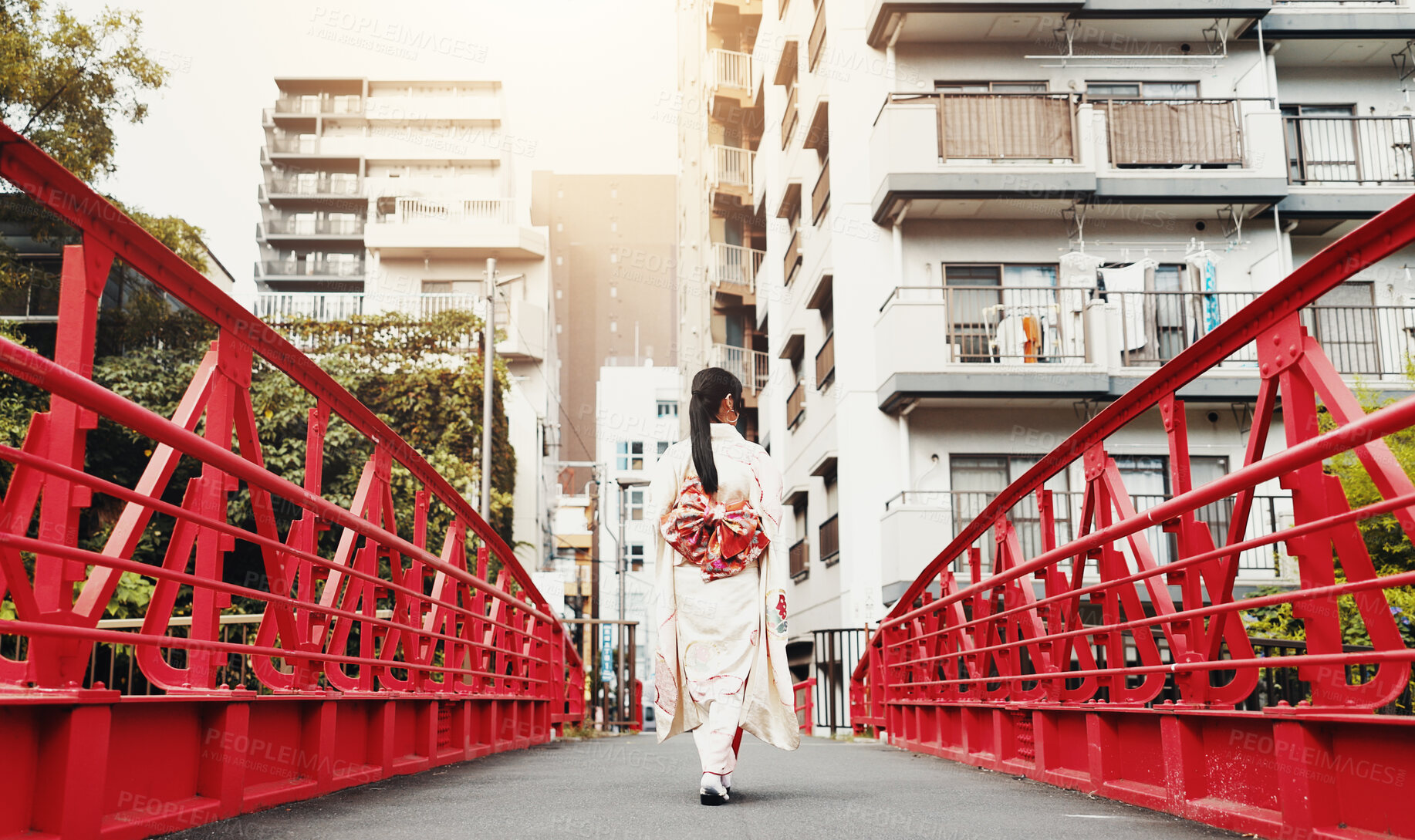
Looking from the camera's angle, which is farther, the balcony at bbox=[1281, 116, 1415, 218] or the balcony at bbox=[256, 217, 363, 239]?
the balcony at bbox=[256, 217, 363, 239]

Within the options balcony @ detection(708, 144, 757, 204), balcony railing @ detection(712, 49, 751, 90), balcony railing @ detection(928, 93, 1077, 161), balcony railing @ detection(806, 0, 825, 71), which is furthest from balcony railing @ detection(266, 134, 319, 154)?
balcony railing @ detection(928, 93, 1077, 161)

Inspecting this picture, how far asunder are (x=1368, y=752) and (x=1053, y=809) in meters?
1.61

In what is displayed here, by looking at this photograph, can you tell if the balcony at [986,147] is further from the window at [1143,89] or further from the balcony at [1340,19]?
the balcony at [1340,19]

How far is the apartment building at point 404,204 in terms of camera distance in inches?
1458

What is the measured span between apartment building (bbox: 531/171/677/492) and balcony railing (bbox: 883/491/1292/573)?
46.5 meters

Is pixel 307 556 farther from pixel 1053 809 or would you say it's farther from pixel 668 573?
pixel 1053 809

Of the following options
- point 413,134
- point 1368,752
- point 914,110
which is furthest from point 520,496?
point 1368,752

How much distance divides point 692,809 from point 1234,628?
78.1 inches

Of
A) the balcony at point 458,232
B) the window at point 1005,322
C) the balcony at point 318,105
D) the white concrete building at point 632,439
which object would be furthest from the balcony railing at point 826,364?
the white concrete building at point 632,439

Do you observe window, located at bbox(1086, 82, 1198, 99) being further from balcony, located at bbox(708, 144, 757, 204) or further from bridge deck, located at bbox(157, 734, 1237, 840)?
bridge deck, located at bbox(157, 734, 1237, 840)

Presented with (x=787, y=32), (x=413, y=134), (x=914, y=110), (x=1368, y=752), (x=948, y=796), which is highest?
(x=413, y=134)

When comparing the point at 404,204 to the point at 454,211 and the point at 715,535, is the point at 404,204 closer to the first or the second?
the point at 454,211

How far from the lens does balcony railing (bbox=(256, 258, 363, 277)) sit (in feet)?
155

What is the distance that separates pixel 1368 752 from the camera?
2.82 meters
